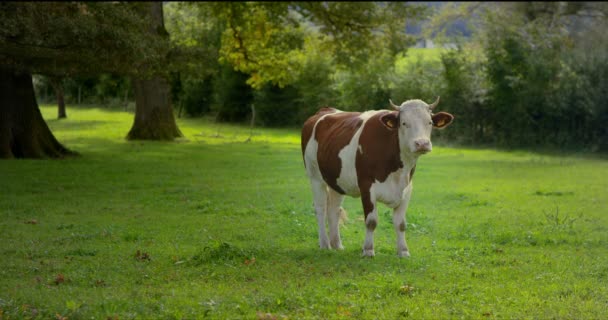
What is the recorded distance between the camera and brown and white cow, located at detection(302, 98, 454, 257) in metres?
9.91

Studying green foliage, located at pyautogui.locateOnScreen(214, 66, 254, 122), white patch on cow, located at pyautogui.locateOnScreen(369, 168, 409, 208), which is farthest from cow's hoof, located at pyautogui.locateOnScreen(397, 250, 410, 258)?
green foliage, located at pyautogui.locateOnScreen(214, 66, 254, 122)

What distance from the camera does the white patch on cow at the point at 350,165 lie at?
1053 centimetres

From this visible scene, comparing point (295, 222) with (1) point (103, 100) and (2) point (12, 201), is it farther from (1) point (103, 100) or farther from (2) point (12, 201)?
(1) point (103, 100)

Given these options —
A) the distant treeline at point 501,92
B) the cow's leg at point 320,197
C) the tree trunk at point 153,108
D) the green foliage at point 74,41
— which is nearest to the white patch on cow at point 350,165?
the cow's leg at point 320,197

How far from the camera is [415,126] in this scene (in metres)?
9.81

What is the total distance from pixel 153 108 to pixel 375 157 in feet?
81.8

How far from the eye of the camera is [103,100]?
221 ft

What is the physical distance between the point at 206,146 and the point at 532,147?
504 inches

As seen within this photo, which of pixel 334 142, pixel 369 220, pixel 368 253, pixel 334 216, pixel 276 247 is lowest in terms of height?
pixel 276 247

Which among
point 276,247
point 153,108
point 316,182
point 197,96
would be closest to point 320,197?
point 316,182

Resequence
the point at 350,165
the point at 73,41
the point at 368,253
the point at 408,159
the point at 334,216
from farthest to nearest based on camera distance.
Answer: the point at 73,41, the point at 334,216, the point at 350,165, the point at 368,253, the point at 408,159

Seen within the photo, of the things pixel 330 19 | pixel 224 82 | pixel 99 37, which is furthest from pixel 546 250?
pixel 224 82

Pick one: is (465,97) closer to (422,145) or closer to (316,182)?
(316,182)

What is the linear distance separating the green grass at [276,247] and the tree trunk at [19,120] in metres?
1.50
